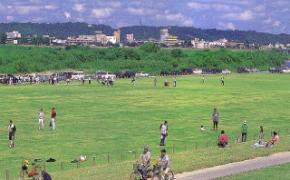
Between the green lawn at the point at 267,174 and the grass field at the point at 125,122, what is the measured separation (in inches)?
89.7

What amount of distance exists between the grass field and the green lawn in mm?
2279

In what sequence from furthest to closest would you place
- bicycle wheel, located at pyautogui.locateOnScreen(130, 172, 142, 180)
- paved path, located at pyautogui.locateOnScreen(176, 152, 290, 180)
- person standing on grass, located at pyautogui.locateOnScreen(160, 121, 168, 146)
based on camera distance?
1. person standing on grass, located at pyautogui.locateOnScreen(160, 121, 168, 146)
2. paved path, located at pyautogui.locateOnScreen(176, 152, 290, 180)
3. bicycle wheel, located at pyautogui.locateOnScreen(130, 172, 142, 180)

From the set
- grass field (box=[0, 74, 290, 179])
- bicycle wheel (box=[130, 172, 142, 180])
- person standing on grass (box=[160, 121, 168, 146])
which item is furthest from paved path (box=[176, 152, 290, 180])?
person standing on grass (box=[160, 121, 168, 146])

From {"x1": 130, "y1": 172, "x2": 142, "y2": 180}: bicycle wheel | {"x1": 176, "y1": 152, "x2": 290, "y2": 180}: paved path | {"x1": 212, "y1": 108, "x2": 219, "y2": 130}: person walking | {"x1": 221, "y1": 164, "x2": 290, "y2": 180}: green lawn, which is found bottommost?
{"x1": 176, "y1": 152, "x2": 290, "y2": 180}: paved path

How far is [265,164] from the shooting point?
30188 mm

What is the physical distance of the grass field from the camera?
104 ft

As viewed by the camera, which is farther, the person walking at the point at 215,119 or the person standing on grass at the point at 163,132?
the person walking at the point at 215,119

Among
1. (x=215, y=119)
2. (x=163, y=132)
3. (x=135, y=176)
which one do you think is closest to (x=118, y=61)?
(x=215, y=119)

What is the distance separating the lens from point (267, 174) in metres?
27.3

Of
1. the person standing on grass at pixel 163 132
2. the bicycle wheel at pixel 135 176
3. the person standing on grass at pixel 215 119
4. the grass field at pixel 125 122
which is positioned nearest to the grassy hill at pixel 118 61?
the grass field at pixel 125 122

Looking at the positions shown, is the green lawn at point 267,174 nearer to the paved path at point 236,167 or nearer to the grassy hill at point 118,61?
the paved path at point 236,167

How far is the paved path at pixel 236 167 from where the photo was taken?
1061 inches

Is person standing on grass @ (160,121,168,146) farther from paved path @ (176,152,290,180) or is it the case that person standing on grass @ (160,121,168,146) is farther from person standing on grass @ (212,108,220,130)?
person standing on grass @ (212,108,220,130)

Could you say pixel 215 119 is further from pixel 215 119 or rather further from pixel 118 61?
pixel 118 61
